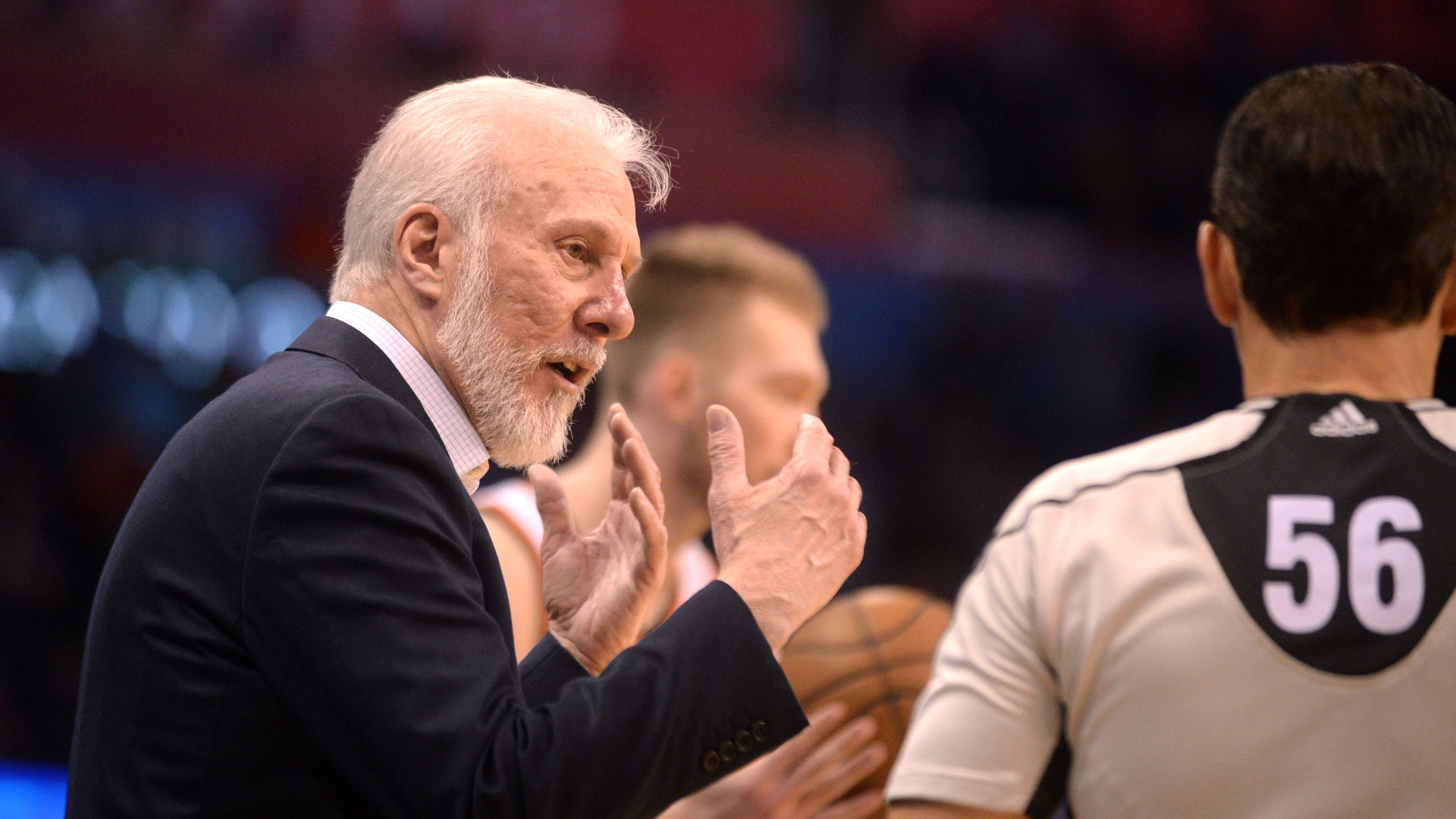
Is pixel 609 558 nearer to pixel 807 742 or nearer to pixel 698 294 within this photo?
pixel 807 742

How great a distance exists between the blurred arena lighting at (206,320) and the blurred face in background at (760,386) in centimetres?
468

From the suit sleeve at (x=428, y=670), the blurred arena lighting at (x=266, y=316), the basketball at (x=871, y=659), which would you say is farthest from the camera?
the blurred arena lighting at (x=266, y=316)

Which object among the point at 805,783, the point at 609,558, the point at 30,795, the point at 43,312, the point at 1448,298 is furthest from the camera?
the point at 43,312

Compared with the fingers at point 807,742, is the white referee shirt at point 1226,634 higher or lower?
higher

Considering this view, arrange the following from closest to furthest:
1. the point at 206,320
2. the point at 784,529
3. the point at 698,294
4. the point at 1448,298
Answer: the point at 784,529
the point at 1448,298
the point at 698,294
the point at 206,320

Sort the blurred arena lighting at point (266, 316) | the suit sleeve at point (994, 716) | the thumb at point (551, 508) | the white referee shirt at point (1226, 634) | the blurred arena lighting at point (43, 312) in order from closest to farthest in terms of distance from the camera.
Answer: the white referee shirt at point (1226, 634), the suit sleeve at point (994, 716), the thumb at point (551, 508), the blurred arena lighting at point (43, 312), the blurred arena lighting at point (266, 316)

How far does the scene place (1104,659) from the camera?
5.55 ft

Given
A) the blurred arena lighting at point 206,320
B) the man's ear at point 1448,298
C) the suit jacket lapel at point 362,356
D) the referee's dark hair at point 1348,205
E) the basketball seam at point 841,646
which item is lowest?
the blurred arena lighting at point 206,320

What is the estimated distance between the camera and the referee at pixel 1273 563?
1608 millimetres

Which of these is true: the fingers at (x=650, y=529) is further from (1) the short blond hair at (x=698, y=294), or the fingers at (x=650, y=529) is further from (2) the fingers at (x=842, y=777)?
(1) the short blond hair at (x=698, y=294)

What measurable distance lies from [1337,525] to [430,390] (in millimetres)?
1162

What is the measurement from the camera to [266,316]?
303 inches

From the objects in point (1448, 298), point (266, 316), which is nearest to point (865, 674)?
point (1448, 298)

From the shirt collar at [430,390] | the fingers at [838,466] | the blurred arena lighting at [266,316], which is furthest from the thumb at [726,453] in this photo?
the blurred arena lighting at [266,316]
